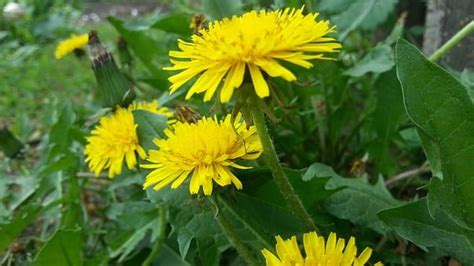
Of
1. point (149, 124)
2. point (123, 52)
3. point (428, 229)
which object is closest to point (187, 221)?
point (149, 124)

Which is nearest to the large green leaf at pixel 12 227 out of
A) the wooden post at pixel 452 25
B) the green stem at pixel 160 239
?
the green stem at pixel 160 239

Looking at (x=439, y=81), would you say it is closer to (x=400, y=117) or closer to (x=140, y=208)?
(x=400, y=117)

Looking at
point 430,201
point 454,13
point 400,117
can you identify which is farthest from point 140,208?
point 454,13

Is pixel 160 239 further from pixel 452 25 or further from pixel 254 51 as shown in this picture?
pixel 452 25

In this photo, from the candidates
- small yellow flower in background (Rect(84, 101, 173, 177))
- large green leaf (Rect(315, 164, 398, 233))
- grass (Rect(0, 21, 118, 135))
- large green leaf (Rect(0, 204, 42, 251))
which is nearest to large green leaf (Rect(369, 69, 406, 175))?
large green leaf (Rect(315, 164, 398, 233))

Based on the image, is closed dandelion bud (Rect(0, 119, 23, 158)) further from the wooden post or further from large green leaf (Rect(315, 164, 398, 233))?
the wooden post

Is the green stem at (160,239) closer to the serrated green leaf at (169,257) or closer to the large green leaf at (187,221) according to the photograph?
the serrated green leaf at (169,257)
